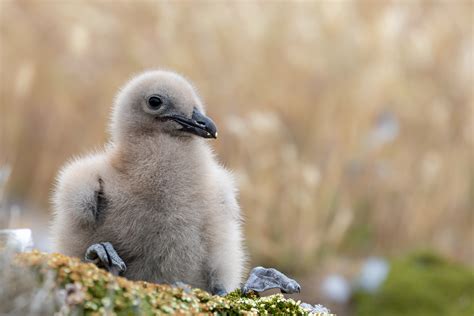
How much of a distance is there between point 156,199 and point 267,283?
59 centimetres

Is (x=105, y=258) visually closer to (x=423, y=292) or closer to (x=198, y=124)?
(x=198, y=124)

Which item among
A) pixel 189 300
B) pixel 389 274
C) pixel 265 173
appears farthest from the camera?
pixel 265 173

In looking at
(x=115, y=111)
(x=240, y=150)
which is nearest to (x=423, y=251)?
(x=240, y=150)

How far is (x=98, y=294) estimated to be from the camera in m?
2.20

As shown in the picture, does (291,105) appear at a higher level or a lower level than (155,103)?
higher

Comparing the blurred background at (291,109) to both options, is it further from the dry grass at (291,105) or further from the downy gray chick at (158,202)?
the downy gray chick at (158,202)

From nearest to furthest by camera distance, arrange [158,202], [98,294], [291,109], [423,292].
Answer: [98,294]
[158,202]
[423,292]
[291,109]

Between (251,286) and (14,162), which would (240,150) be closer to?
(14,162)

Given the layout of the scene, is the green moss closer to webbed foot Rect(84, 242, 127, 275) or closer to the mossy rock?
webbed foot Rect(84, 242, 127, 275)

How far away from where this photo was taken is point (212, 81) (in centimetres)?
818

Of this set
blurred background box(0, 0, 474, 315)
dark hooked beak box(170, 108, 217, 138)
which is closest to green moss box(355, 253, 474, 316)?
blurred background box(0, 0, 474, 315)

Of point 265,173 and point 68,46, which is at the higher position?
point 68,46

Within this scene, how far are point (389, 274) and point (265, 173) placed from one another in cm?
157

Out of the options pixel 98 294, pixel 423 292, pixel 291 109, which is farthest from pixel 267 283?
pixel 291 109
